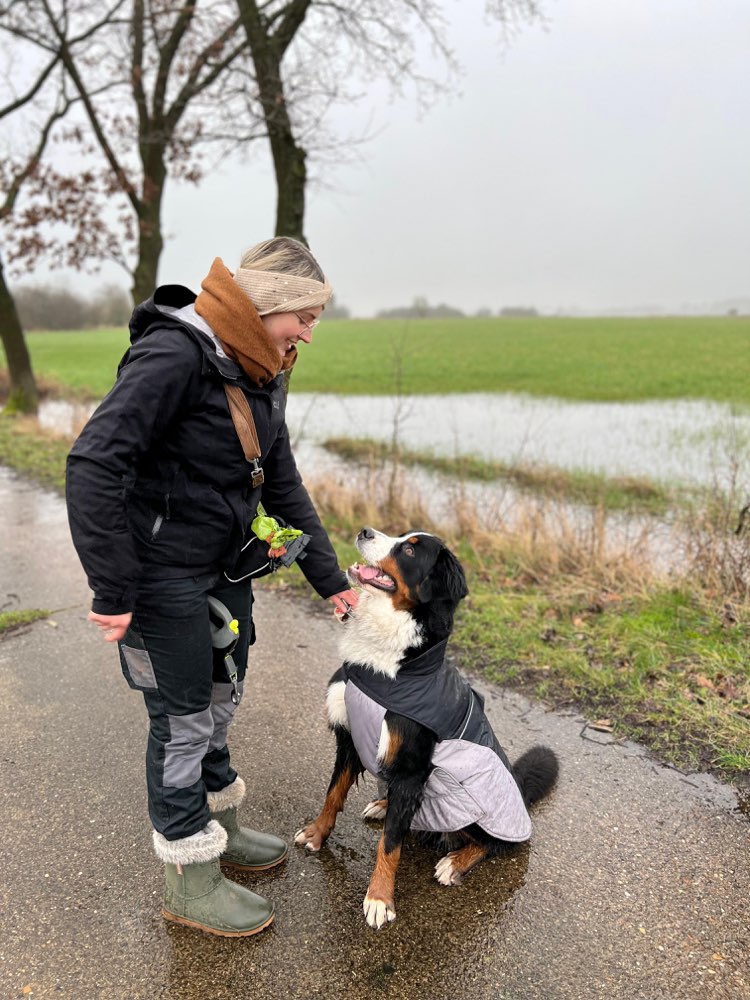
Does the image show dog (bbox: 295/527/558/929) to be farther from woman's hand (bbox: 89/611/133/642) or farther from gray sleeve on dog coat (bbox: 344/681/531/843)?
woman's hand (bbox: 89/611/133/642)

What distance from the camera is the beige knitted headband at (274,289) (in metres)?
2.12

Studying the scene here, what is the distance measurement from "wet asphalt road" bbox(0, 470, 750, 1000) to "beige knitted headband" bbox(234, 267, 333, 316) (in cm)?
208

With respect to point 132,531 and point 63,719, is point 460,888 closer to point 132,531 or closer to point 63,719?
point 132,531

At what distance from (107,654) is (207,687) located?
235cm

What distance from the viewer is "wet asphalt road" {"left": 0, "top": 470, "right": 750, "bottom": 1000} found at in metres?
2.24

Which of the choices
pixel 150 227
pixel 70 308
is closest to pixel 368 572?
pixel 150 227

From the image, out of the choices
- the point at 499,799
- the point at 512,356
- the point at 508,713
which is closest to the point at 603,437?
the point at 508,713

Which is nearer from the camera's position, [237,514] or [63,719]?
[237,514]

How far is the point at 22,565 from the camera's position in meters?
5.96

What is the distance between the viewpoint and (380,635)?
2588mm

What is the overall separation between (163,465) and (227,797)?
1371mm

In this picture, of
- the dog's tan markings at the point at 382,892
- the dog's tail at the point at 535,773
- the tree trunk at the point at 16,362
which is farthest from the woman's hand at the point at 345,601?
the tree trunk at the point at 16,362

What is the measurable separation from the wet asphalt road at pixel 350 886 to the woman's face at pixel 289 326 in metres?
1.96

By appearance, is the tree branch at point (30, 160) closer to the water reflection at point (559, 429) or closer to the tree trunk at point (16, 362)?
the tree trunk at point (16, 362)
